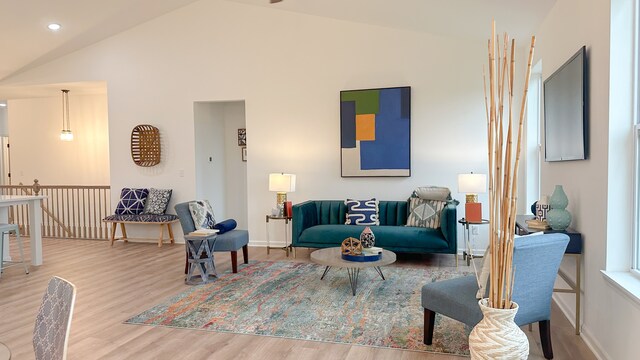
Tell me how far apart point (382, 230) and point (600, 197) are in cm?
290

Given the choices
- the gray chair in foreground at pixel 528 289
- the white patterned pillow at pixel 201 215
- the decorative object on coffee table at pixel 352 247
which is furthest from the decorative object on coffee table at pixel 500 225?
the white patterned pillow at pixel 201 215

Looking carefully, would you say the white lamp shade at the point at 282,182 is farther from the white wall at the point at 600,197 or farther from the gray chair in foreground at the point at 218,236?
the white wall at the point at 600,197

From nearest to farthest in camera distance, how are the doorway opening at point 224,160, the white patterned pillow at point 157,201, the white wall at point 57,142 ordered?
the white patterned pillow at point 157,201, the doorway opening at point 224,160, the white wall at point 57,142

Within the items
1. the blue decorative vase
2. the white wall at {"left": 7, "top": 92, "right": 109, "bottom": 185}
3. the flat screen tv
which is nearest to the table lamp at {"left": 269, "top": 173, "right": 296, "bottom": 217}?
the flat screen tv

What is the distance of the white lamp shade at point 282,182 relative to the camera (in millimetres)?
5973

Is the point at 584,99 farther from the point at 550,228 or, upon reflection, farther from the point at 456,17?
the point at 456,17

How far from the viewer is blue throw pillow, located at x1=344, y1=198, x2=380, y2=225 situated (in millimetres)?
5766

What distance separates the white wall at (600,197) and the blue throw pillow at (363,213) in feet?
8.98

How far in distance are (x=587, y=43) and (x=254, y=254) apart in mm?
4697

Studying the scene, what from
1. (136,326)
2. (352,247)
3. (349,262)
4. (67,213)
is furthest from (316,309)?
(67,213)

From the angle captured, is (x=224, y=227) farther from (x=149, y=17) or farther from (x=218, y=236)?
(x=149, y=17)

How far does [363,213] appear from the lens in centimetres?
580

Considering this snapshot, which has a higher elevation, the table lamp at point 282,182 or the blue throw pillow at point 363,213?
the table lamp at point 282,182

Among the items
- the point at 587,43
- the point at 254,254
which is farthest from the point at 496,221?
the point at 254,254
